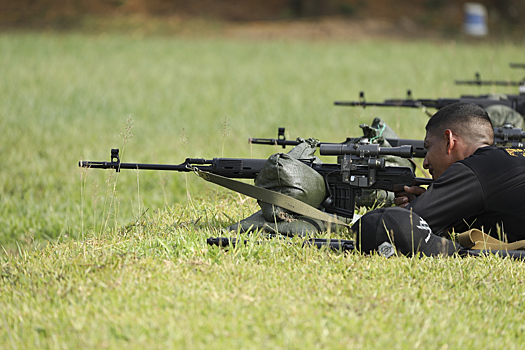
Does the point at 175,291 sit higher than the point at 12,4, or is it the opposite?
the point at 12,4

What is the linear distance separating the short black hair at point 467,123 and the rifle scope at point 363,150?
378 millimetres

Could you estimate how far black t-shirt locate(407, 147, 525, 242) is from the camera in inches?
158

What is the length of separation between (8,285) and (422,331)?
239 centimetres

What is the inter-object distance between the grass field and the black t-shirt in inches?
12.8

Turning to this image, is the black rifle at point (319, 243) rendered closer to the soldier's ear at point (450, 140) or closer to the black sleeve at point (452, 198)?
the black sleeve at point (452, 198)

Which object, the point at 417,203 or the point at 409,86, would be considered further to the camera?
the point at 409,86

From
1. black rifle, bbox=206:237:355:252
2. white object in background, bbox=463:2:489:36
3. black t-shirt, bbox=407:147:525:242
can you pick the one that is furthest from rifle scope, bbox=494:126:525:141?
white object in background, bbox=463:2:489:36

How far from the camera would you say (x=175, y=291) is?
3486 mm

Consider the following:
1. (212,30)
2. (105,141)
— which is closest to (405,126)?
(105,141)

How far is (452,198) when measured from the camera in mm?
4027

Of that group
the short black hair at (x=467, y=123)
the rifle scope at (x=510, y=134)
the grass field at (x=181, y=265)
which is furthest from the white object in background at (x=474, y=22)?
the short black hair at (x=467, y=123)

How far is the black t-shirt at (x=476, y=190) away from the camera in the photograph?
4.02 metres

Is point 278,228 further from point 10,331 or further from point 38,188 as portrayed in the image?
point 38,188

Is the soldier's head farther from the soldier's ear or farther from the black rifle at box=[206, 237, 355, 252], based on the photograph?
the black rifle at box=[206, 237, 355, 252]
